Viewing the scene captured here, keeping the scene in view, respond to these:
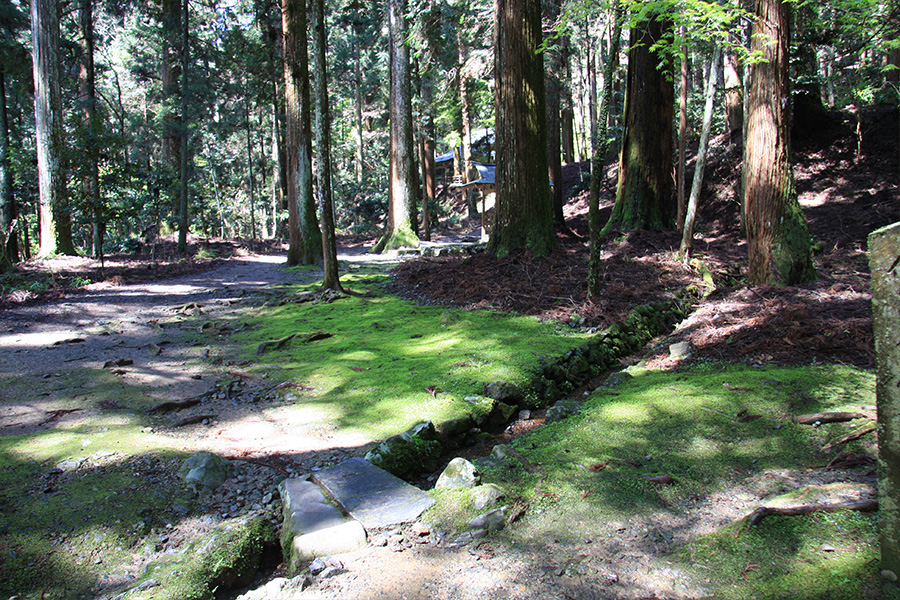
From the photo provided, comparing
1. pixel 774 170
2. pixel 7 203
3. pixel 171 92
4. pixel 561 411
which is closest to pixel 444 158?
pixel 171 92

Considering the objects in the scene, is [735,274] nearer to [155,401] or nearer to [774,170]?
[774,170]

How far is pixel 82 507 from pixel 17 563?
44 centimetres

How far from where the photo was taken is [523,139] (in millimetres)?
8875

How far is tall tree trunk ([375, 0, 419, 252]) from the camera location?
50.1 ft

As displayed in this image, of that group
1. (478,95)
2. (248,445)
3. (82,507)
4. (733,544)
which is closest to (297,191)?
(248,445)

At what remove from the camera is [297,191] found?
43.6 feet

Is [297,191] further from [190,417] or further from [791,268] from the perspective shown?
[791,268]

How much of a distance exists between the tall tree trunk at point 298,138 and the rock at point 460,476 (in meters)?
10.8

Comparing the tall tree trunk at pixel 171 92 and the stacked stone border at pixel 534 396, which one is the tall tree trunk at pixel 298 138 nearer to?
the tall tree trunk at pixel 171 92

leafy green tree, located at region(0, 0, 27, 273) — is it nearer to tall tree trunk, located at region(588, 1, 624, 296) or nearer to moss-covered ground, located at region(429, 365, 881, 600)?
tall tree trunk, located at region(588, 1, 624, 296)

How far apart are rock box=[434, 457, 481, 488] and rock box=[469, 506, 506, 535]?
0.31 meters

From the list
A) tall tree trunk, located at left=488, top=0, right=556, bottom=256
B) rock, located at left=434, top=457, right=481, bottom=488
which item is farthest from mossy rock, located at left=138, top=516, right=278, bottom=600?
tall tree trunk, located at left=488, top=0, right=556, bottom=256

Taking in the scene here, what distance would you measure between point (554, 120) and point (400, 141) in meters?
8.75

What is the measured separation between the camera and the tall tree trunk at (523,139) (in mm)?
8883
